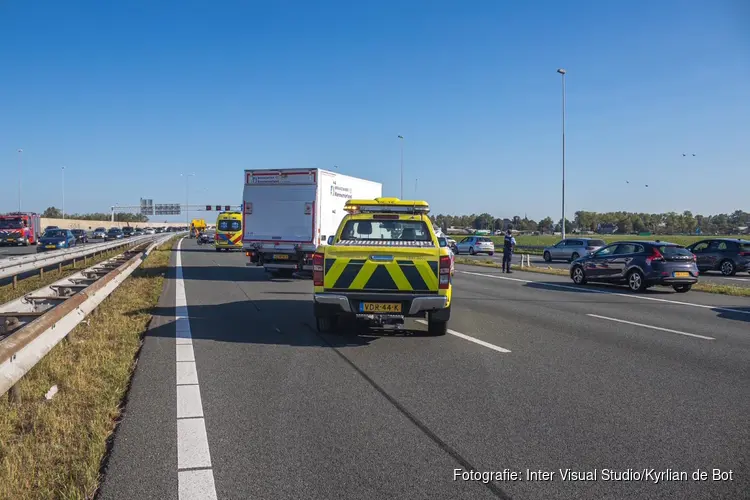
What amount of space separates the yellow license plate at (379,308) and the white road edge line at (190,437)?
7.97ft

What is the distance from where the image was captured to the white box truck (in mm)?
20656

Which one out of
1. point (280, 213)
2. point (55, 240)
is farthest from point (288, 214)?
point (55, 240)

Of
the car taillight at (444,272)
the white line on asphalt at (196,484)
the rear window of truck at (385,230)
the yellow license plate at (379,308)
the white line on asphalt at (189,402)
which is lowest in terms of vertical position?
the white line on asphalt at (196,484)

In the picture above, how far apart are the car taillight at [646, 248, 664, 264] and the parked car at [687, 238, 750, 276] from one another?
11471 mm

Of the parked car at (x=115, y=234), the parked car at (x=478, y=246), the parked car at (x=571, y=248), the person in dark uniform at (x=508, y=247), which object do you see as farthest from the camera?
the parked car at (x=115, y=234)

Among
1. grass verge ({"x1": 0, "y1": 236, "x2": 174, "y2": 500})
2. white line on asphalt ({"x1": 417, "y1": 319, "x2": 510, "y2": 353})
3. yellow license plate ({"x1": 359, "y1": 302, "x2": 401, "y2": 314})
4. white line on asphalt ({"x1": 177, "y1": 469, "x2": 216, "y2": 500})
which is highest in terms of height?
yellow license plate ({"x1": 359, "y1": 302, "x2": 401, "y2": 314})

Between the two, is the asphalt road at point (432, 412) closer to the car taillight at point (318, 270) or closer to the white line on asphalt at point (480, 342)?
the white line on asphalt at point (480, 342)

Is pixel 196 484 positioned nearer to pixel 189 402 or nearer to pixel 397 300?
pixel 189 402

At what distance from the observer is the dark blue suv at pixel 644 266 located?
18188mm

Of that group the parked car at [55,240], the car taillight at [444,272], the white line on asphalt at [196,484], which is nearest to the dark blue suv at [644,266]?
the car taillight at [444,272]

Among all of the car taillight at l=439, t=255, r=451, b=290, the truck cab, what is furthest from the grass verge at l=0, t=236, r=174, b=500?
the car taillight at l=439, t=255, r=451, b=290

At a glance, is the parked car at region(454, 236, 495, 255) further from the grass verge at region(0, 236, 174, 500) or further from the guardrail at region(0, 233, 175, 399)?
the grass verge at region(0, 236, 174, 500)

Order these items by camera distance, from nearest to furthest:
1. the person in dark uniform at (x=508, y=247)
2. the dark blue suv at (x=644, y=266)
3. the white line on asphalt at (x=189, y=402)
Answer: the white line on asphalt at (x=189, y=402) < the dark blue suv at (x=644, y=266) < the person in dark uniform at (x=508, y=247)

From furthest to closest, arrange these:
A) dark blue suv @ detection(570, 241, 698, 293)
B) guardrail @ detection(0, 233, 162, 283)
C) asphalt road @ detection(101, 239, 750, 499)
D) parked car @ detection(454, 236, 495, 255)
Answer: parked car @ detection(454, 236, 495, 255), dark blue suv @ detection(570, 241, 698, 293), guardrail @ detection(0, 233, 162, 283), asphalt road @ detection(101, 239, 750, 499)
